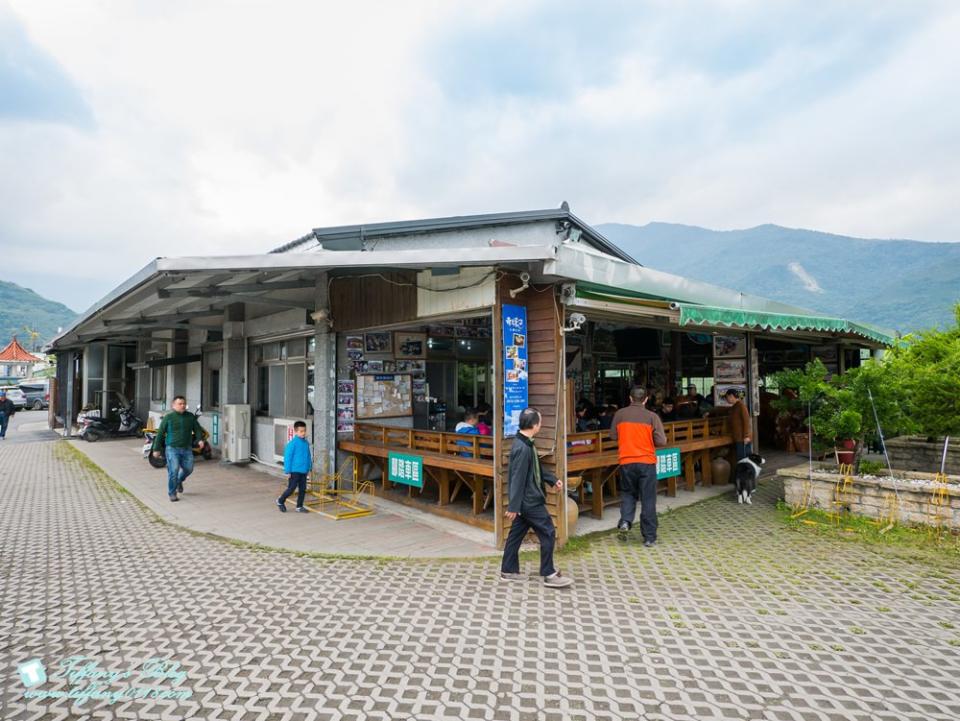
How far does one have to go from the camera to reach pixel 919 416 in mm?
8047

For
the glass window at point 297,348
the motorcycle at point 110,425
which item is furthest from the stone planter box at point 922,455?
the motorcycle at point 110,425

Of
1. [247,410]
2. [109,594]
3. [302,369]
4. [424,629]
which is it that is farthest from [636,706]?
[247,410]

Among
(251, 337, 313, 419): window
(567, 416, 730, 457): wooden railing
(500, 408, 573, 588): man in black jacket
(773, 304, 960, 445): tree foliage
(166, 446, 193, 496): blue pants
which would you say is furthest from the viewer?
(251, 337, 313, 419): window

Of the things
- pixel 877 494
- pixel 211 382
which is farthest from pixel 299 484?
pixel 211 382

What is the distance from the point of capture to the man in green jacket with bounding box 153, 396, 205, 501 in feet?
27.5

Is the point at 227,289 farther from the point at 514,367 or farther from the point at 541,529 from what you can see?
the point at 541,529

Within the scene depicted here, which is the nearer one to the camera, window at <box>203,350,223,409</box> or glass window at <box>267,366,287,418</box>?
glass window at <box>267,366,287,418</box>

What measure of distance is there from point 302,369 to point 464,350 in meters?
3.22

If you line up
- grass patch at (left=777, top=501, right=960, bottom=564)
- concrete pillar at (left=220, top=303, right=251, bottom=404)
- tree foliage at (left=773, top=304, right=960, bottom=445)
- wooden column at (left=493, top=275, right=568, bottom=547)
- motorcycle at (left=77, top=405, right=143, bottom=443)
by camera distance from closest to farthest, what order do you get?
grass patch at (left=777, top=501, right=960, bottom=564), wooden column at (left=493, top=275, right=568, bottom=547), tree foliage at (left=773, top=304, right=960, bottom=445), concrete pillar at (left=220, top=303, right=251, bottom=404), motorcycle at (left=77, top=405, right=143, bottom=443)

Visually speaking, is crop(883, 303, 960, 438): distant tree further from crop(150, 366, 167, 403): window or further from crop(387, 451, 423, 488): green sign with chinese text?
crop(150, 366, 167, 403): window

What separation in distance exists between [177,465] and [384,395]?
344cm

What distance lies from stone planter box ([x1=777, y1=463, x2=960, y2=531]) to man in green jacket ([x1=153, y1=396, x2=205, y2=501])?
9.02m

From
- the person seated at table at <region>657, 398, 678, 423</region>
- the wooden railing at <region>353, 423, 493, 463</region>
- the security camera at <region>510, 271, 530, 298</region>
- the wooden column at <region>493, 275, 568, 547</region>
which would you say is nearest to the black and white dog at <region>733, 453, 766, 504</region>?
the person seated at table at <region>657, 398, 678, 423</region>

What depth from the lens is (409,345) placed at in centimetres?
932
